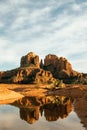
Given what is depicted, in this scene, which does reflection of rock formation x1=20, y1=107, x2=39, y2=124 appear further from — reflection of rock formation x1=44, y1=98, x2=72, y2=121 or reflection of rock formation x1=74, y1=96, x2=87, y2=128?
reflection of rock formation x1=74, y1=96, x2=87, y2=128

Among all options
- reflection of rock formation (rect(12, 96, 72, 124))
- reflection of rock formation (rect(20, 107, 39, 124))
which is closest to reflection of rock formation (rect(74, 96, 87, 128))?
reflection of rock formation (rect(12, 96, 72, 124))

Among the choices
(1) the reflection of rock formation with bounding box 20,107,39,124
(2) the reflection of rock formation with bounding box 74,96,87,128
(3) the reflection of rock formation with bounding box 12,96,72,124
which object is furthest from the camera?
(3) the reflection of rock formation with bounding box 12,96,72,124

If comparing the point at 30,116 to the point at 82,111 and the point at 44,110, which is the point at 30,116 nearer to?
the point at 44,110

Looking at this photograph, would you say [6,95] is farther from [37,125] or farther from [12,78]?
[12,78]

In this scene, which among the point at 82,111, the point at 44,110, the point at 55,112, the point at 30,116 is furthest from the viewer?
the point at 44,110

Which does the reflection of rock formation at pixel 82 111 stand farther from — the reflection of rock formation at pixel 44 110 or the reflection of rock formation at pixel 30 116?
the reflection of rock formation at pixel 30 116

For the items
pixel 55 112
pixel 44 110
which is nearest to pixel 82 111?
pixel 55 112

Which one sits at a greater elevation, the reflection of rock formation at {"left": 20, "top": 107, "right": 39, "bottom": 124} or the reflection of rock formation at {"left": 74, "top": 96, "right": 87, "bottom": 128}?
the reflection of rock formation at {"left": 74, "top": 96, "right": 87, "bottom": 128}

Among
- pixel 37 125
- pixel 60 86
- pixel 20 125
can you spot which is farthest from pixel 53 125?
pixel 60 86

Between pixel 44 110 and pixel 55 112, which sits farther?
pixel 44 110

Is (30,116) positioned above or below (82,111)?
below

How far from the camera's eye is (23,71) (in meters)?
199

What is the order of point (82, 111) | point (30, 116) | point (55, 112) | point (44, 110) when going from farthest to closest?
1. point (44, 110)
2. point (55, 112)
3. point (82, 111)
4. point (30, 116)

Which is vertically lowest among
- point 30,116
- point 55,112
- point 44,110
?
point 30,116
